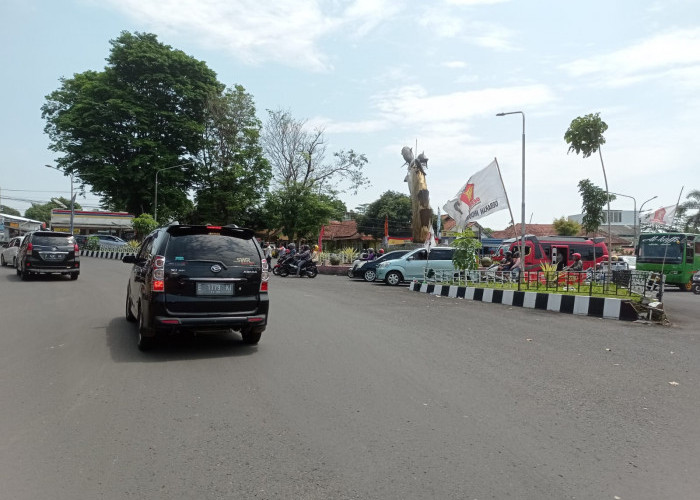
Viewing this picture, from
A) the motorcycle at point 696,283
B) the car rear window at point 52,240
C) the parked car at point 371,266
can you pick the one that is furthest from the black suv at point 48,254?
the motorcycle at point 696,283

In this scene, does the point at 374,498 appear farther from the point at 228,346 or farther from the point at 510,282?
the point at 510,282

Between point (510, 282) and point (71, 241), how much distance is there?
15.4 metres

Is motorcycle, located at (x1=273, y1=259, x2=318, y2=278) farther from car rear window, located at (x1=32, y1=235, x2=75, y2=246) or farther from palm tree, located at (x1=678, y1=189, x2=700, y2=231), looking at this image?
palm tree, located at (x1=678, y1=189, x2=700, y2=231)

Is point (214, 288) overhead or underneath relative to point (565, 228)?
underneath

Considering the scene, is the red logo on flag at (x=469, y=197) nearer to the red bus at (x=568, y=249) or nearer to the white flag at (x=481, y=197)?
the white flag at (x=481, y=197)

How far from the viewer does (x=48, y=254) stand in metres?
18.7

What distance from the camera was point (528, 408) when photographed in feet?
16.6

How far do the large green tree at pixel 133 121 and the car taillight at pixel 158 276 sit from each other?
38603 millimetres

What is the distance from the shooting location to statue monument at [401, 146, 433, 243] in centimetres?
3525

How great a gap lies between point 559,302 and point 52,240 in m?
16.5

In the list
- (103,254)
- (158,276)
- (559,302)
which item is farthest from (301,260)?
(103,254)

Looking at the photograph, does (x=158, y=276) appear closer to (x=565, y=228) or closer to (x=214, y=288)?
(x=214, y=288)

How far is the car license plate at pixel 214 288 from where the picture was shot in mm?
7195

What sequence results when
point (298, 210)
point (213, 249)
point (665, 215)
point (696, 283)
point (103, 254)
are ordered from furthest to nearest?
point (103, 254), point (298, 210), point (665, 215), point (696, 283), point (213, 249)
